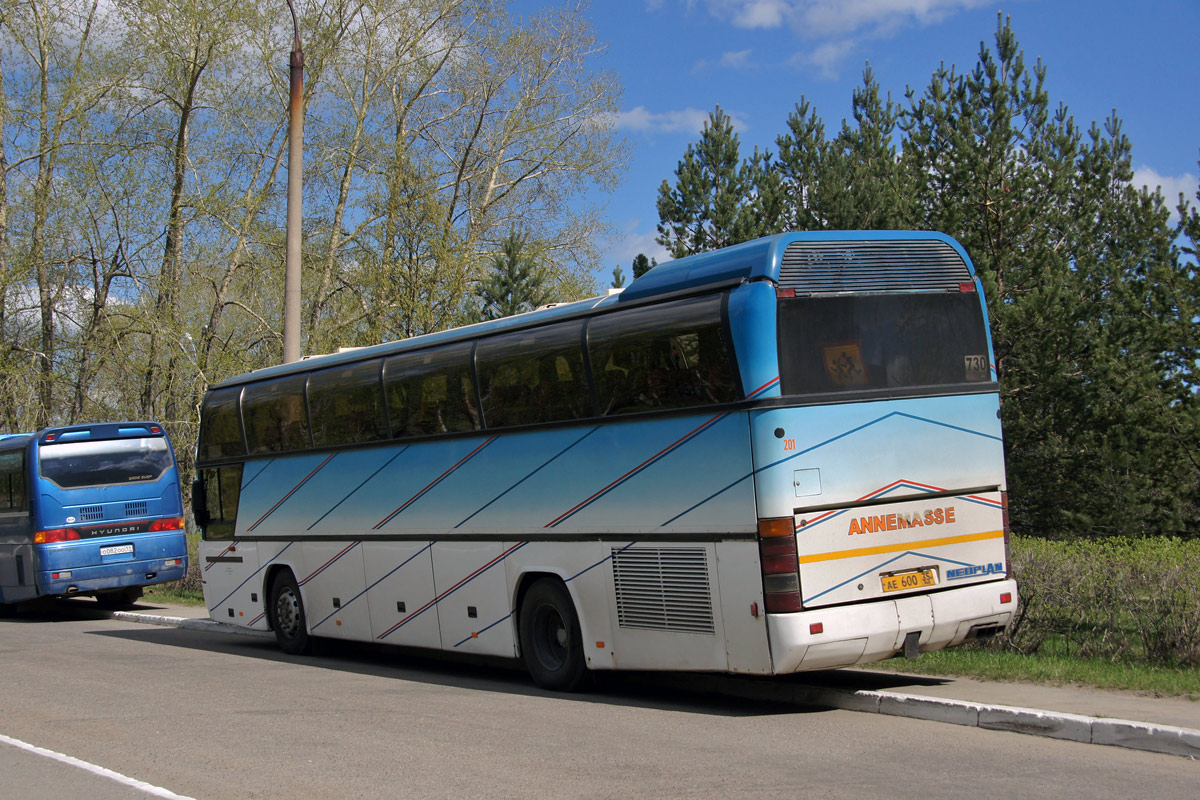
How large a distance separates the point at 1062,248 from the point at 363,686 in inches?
896

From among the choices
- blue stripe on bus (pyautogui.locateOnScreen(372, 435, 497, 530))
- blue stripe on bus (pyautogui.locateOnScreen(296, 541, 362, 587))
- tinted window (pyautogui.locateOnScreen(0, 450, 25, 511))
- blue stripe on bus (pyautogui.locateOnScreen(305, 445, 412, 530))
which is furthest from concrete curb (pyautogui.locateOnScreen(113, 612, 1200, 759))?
tinted window (pyautogui.locateOnScreen(0, 450, 25, 511))

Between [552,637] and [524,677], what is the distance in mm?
1380

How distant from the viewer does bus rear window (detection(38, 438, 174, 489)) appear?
68.9ft

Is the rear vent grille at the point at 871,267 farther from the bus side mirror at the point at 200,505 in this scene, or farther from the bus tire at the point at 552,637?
the bus side mirror at the point at 200,505

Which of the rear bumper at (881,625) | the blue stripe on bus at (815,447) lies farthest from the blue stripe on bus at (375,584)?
the rear bumper at (881,625)

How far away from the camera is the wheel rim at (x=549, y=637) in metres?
11.3

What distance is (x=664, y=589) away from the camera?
9.89 metres

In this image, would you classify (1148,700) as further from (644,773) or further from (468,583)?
(468,583)

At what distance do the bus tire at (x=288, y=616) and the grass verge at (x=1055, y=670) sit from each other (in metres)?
7.72

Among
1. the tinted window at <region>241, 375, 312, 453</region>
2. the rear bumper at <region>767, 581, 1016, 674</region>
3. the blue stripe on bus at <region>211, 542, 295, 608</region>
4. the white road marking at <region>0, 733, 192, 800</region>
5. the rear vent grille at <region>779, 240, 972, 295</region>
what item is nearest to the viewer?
the white road marking at <region>0, 733, 192, 800</region>

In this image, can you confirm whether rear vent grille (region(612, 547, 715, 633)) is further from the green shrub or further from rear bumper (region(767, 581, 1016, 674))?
the green shrub

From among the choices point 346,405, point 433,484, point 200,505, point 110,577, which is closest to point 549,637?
point 433,484

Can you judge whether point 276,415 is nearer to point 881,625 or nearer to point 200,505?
point 200,505

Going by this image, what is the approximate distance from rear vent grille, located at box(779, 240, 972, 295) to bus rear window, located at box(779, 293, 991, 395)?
0.30 ft
